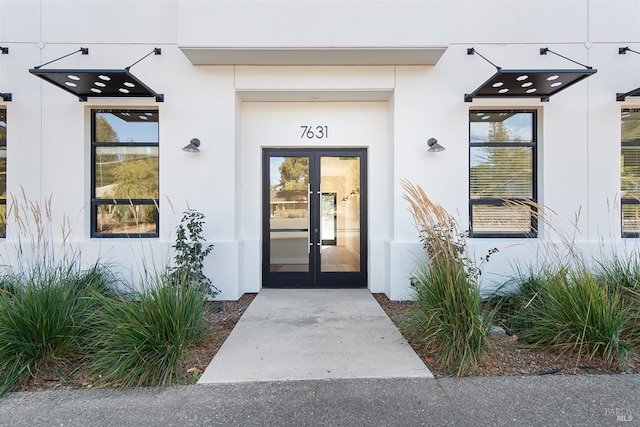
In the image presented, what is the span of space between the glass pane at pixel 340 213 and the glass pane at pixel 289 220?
0.38 metres

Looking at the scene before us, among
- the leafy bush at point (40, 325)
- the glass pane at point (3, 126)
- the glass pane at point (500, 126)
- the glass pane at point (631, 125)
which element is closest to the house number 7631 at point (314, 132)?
the glass pane at point (500, 126)

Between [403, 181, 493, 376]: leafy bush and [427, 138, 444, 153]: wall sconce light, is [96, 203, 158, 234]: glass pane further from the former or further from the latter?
[427, 138, 444, 153]: wall sconce light

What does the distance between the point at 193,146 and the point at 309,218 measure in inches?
102

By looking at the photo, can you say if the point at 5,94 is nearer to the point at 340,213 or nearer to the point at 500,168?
the point at 340,213

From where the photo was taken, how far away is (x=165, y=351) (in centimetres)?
324

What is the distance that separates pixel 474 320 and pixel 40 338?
4481 millimetres

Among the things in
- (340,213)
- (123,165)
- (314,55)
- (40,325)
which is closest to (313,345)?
(40,325)

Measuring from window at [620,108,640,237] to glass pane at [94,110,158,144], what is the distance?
8960mm

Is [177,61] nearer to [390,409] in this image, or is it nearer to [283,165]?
[283,165]

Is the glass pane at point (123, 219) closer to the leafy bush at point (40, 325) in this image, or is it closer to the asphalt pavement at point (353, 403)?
the leafy bush at point (40, 325)

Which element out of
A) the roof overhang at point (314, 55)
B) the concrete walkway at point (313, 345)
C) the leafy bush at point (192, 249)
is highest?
the roof overhang at point (314, 55)

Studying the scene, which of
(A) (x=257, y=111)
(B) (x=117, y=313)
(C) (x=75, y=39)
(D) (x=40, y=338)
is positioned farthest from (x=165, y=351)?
(C) (x=75, y=39)

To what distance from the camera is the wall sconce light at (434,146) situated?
5.62m

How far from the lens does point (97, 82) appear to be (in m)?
5.14
